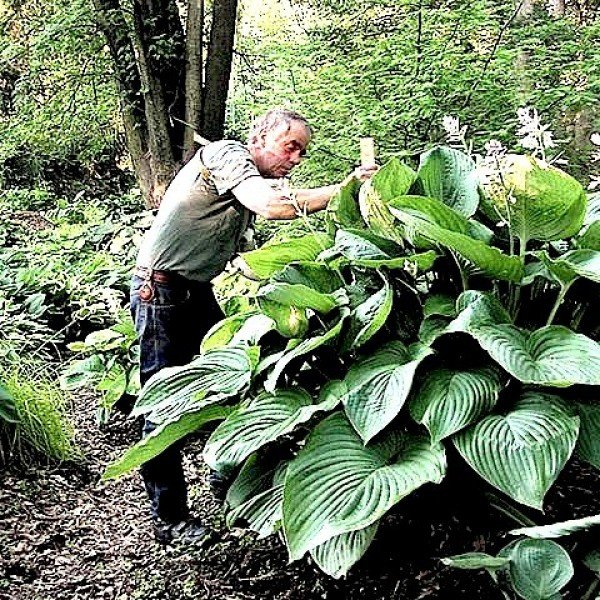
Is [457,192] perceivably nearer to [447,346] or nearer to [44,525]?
[447,346]

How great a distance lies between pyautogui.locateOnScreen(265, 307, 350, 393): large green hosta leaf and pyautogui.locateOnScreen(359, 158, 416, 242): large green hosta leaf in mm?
248

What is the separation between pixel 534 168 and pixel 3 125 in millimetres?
7501

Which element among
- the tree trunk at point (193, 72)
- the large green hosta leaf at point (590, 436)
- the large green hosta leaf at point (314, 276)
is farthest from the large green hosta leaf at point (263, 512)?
the tree trunk at point (193, 72)

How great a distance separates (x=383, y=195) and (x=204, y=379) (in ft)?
2.40

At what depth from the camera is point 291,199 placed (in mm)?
2379

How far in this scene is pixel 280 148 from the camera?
9.00ft

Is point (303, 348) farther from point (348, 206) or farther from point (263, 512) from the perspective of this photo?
point (348, 206)

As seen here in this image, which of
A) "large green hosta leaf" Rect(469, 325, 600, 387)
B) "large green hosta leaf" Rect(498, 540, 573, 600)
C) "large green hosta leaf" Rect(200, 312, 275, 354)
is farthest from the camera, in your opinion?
"large green hosta leaf" Rect(200, 312, 275, 354)

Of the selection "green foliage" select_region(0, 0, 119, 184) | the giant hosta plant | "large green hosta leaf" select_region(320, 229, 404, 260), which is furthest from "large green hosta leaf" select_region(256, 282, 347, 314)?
"green foliage" select_region(0, 0, 119, 184)

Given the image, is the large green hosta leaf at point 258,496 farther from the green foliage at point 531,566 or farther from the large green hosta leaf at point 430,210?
the large green hosta leaf at point 430,210

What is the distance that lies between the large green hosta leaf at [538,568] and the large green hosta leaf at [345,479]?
0.23 m

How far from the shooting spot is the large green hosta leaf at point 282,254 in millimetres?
2428

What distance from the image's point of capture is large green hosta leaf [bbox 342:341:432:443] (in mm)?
1869

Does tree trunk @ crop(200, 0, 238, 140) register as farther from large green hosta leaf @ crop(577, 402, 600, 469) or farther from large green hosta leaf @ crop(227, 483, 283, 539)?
large green hosta leaf @ crop(577, 402, 600, 469)
